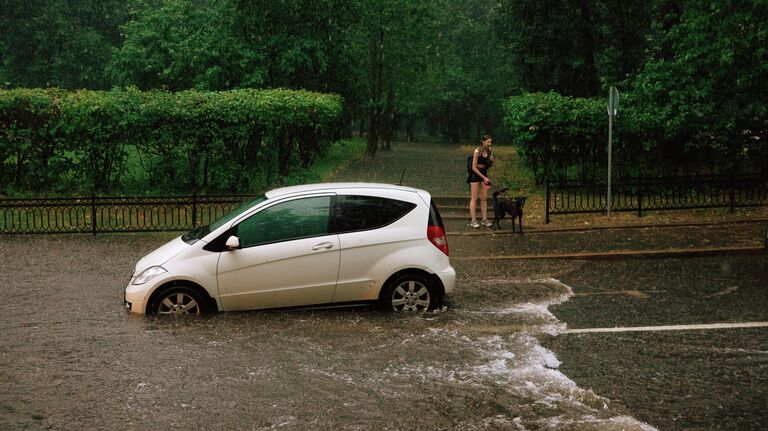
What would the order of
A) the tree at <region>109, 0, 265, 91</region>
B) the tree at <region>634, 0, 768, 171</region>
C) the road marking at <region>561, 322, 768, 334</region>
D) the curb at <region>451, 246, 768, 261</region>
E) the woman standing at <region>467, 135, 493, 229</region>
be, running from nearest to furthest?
the road marking at <region>561, 322, 768, 334</region> → the curb at <region>451, 246, 768, 261</region> → the woman standing at <region>467, 135, 493, 229</region> → the tree at <region>634, 0, 768, 171</region> → the tree at <region>109, 0, 265, 91</region>

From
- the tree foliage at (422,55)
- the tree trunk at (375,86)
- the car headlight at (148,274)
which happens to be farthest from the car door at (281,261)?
the tree trunk at (375,86)

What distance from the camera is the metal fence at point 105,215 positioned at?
669 inches

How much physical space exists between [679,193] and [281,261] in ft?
39.4

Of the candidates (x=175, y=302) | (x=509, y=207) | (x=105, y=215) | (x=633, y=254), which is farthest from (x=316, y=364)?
(x=105, y=215)

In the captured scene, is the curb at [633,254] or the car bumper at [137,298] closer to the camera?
the car bumper at [137,298]

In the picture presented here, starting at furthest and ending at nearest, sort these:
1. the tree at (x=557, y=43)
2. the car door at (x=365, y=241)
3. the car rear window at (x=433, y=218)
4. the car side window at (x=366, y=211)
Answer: the tree at (x=557, y=43), the car rear window at (x=433, y=218), the car side window at (x=366, y=211), the car door at (x=365, y=241)

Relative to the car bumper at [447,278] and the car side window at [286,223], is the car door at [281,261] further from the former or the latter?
the car bumper at [447,278]

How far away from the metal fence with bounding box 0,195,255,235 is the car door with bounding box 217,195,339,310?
6816mm

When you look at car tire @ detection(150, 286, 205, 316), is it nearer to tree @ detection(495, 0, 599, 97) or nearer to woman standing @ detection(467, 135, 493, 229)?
woman standing @ detection(467, 135, 493, 229)

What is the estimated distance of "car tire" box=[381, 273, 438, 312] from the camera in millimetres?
10352

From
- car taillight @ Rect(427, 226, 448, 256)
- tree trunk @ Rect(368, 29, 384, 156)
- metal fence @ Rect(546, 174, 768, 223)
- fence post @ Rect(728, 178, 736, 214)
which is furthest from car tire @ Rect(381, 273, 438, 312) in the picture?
tree trunk @ Rect(368, 29, 384, 156)

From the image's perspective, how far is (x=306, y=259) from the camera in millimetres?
10070

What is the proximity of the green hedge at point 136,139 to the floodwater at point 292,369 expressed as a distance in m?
8.96

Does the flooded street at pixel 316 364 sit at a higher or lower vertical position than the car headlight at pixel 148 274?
lower
